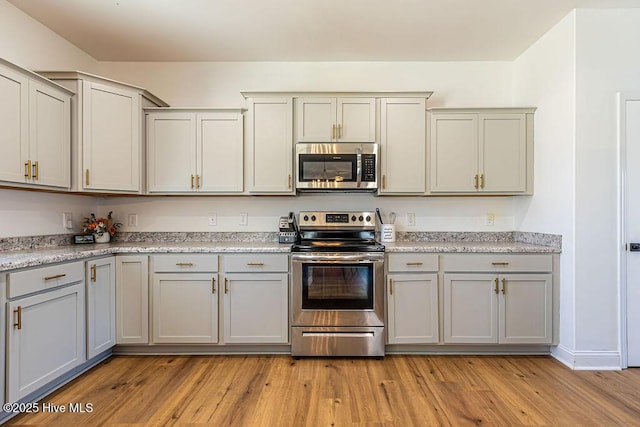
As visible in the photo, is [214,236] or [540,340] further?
[214,236]

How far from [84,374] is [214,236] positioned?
1487 mm

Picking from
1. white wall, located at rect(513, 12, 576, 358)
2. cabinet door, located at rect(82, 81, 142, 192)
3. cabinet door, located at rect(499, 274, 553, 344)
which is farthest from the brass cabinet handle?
white wall, located at rect(513, 12, 576, 358)

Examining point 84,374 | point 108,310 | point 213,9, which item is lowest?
point 84,374

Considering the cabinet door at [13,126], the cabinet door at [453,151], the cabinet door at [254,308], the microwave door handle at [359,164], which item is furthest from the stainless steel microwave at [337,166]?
the cabinet door at [13,126]

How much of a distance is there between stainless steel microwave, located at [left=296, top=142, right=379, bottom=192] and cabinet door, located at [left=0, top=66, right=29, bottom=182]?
194 centimetres

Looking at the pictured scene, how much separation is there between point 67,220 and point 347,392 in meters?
2.80

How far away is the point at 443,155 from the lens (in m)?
3.00

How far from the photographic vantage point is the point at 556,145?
106 inches

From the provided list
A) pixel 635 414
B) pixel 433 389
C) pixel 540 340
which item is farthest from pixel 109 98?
pixel 635 414

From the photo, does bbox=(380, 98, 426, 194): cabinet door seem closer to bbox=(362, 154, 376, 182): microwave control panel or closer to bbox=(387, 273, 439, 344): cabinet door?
bbox=(362, 154, 376, 182): microwave control panel

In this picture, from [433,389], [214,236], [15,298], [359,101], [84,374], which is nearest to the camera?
[15,298]

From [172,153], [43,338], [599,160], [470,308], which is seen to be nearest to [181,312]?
[43,338]

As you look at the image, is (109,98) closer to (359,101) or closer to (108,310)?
(108,310)

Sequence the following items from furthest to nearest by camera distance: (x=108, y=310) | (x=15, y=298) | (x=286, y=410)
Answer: (x=108, y=310) → (x=286, y=410) → (x=15, y=298)
